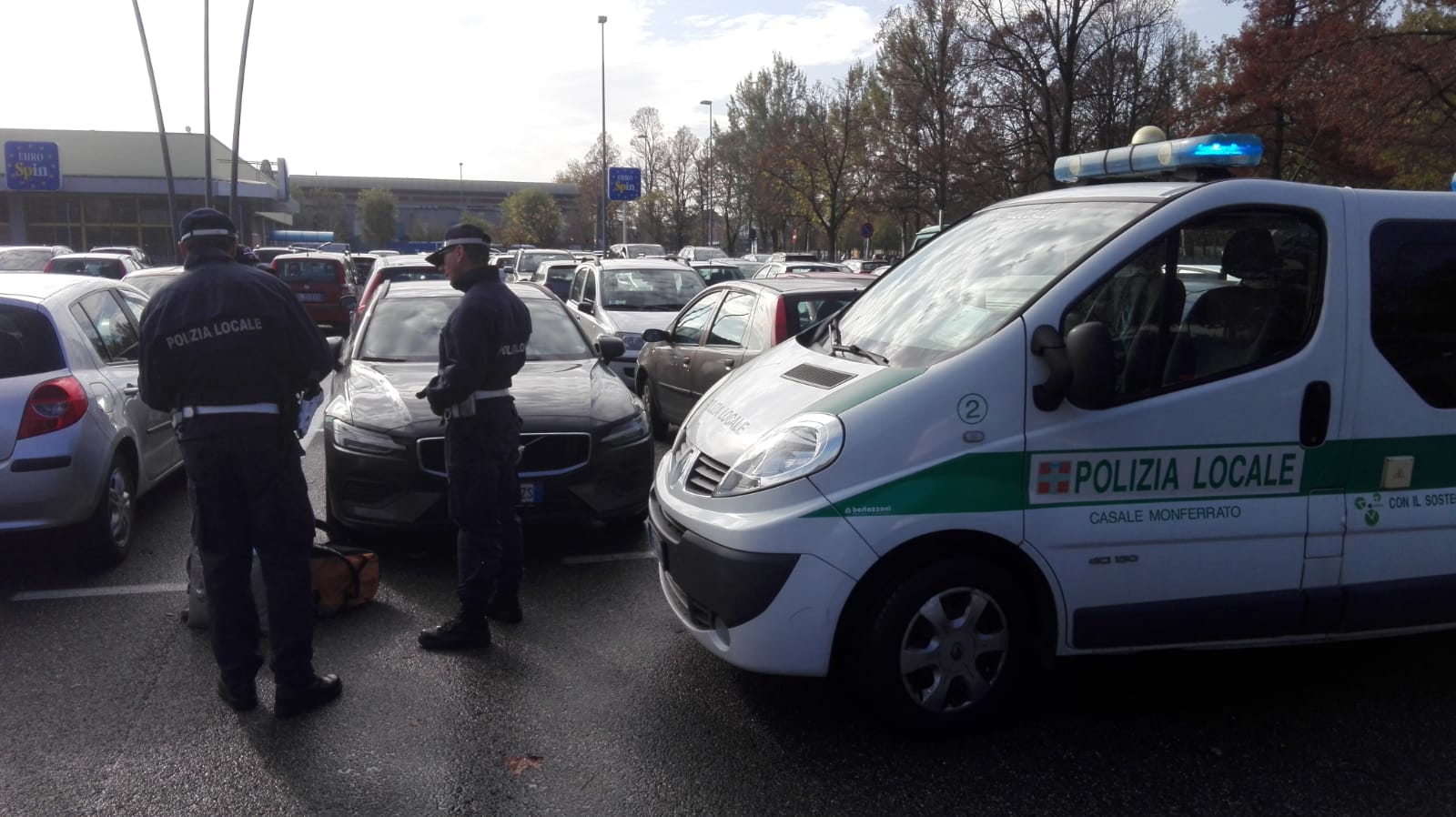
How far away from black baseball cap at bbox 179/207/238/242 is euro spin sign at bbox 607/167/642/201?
47694mm

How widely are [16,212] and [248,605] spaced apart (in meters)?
61.7

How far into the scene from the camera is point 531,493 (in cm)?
643

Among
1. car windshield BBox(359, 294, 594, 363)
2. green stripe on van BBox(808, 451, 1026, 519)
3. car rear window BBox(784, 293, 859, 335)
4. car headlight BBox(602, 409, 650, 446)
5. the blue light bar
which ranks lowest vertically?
car headlight BBox(602, 409, 650, 446)

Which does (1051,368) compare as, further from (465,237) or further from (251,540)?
(251,540)

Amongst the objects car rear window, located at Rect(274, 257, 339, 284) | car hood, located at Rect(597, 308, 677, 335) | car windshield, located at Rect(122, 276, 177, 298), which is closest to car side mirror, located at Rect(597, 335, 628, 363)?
car hood, located at Rect(597, 308, 677, 335)

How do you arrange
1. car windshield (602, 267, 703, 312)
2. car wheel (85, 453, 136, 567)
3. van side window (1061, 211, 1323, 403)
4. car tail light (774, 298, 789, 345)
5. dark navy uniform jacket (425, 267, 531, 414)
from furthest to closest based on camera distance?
1. car windshield (602, 267, 703, 312)
2. car tail light (774, 298, 789, 345)
3. car wheel (85, 453, 136, 567)
4. dark navy uniform jacket (425, 267, 531, 414)
5. van side window (1061, 211, 1323, 403)

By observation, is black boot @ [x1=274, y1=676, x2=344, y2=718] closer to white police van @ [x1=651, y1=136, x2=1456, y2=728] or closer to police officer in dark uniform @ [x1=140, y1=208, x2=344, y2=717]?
police officer in dark uniform @ [x1=140, y1=208, x2=344, y2=717]

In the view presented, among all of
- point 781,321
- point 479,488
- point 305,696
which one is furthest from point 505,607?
point 781,321

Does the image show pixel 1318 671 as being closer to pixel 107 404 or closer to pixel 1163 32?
pixel 107 404

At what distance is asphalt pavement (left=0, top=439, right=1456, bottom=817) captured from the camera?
3.74m

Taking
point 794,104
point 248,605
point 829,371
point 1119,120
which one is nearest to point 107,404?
point 248,605

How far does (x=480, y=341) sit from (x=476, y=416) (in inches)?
13.2

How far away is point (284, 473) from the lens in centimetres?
445

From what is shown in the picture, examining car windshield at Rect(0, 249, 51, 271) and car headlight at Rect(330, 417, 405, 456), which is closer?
car headlight at Rect(330, 417, 405, 456)
